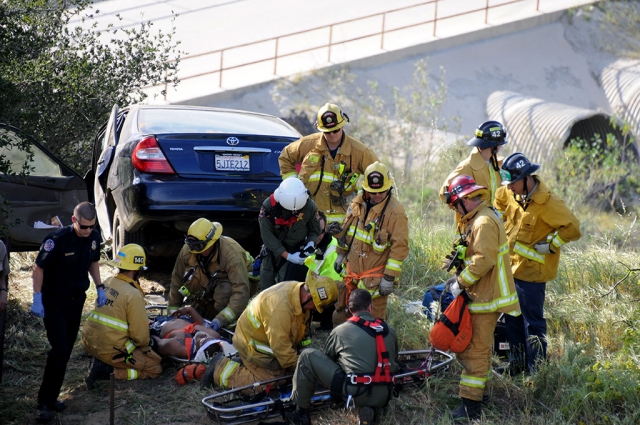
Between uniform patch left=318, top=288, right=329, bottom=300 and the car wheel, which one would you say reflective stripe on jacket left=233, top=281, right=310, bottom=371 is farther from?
the car wheel

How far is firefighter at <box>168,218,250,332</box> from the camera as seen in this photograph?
6.47 m

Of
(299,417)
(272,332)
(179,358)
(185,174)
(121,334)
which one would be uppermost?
(185,174)

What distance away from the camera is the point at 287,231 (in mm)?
6590

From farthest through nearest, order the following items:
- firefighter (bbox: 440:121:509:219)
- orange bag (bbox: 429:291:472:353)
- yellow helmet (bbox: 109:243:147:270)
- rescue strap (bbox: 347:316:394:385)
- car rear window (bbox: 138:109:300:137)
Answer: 1. car rear window (bbox: 138:109:300:137)
2. firefighter (bbox: 440:121:509:219)
3. yellow helmet (bbox: 109:243:147:270)
4. orange bag (bbox: 429:291:472:353)
5. rescue strap (bbox: 347:316:394:385)

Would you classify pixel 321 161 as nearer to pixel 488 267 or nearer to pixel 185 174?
pixel 185 174

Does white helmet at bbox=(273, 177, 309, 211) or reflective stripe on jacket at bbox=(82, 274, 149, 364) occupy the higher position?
white helmet at bbox=(273, 177, 309, 211)

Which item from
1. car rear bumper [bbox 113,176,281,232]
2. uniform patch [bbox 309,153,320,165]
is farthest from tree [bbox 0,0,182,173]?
uniform patch [bbox 309,153,320,165]

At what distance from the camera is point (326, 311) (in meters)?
6.84

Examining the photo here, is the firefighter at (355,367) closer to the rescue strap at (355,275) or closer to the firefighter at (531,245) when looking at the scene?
the rescue strap at (355,275)

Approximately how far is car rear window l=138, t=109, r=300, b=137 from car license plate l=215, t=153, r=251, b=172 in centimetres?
27

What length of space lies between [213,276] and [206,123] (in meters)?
1.55

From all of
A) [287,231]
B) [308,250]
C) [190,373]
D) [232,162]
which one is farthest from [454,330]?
[232,162]

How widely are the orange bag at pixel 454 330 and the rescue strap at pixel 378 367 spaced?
41 centimetres

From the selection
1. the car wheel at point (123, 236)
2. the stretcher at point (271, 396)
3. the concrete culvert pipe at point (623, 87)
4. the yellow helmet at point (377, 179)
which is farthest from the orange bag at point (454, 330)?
the concrete culvert pipe at point (623, 87)
